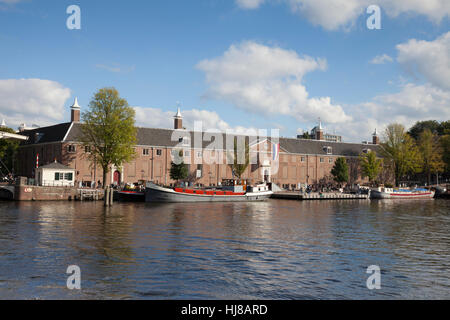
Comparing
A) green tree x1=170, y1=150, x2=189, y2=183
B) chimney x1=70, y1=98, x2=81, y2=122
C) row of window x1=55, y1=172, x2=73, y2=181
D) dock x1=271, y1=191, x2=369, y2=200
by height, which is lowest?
dock x1=271, y1=191, x2=369, y2=200

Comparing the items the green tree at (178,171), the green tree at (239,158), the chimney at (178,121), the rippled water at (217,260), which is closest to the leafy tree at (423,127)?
the green tree at (239,158)

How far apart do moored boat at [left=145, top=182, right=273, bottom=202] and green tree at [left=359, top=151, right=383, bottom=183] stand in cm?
4396

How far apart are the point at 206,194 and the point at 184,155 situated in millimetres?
23046

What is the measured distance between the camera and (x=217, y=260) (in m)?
20.0

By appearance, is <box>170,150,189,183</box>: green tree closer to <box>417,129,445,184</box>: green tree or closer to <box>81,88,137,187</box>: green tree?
<box>81,88,137,187</box>: green tree

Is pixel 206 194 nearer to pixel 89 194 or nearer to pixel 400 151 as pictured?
pixel 89 194

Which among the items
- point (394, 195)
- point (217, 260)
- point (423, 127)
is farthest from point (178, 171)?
point (423, 127)

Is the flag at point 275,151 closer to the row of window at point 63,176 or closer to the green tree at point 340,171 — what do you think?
the green tree at point 340,171

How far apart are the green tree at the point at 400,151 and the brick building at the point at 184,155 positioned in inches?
318

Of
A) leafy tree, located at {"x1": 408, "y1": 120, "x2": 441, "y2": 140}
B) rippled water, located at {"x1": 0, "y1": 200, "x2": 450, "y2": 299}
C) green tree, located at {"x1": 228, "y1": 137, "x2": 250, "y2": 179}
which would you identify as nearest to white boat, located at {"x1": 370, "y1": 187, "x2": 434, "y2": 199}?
green tree, located at {"x1": 228, "y1": 137, "x2": 250, "y2": 179}

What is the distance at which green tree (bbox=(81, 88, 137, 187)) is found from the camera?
65.7 metres

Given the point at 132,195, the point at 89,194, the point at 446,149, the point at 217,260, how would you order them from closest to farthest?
the point at 217,260
the point at 89,194
the point at 132,195
the point at 446,149

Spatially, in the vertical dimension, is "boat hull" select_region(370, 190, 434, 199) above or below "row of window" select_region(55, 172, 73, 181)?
below

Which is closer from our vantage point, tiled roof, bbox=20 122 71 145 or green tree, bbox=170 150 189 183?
tiled roof, bbox=20 122 71 145
